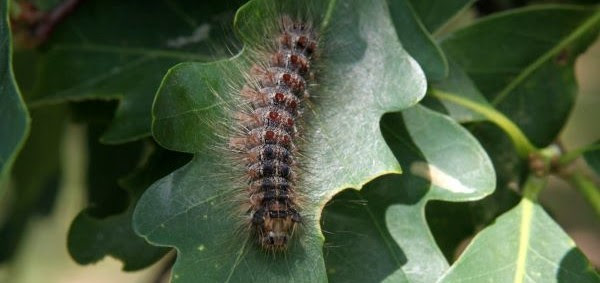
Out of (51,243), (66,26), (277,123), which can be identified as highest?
(277,123)

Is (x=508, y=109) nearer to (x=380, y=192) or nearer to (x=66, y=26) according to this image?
(x=380, y=192)

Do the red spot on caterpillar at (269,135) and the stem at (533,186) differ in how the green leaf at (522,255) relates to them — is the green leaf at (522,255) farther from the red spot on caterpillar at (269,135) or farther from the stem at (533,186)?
the red spot on caterpillar at (269,135)

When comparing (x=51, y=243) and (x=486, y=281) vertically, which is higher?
(x=486, y=281)

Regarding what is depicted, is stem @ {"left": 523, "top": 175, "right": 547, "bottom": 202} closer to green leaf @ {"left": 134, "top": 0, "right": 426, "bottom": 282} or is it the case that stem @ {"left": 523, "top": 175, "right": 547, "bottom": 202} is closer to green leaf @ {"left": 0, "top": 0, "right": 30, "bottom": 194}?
green leaf @ {"left": 134, "top": 0, "right": 426, "bottom": 282}

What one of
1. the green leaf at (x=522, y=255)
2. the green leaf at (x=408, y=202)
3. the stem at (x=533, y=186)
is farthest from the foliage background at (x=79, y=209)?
the green leaf at (x=408, y=202)

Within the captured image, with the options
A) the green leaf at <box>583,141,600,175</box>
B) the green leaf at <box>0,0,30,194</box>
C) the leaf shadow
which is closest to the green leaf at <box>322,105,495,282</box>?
the leaf shadow

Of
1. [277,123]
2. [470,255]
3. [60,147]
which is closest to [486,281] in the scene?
[470,255]
